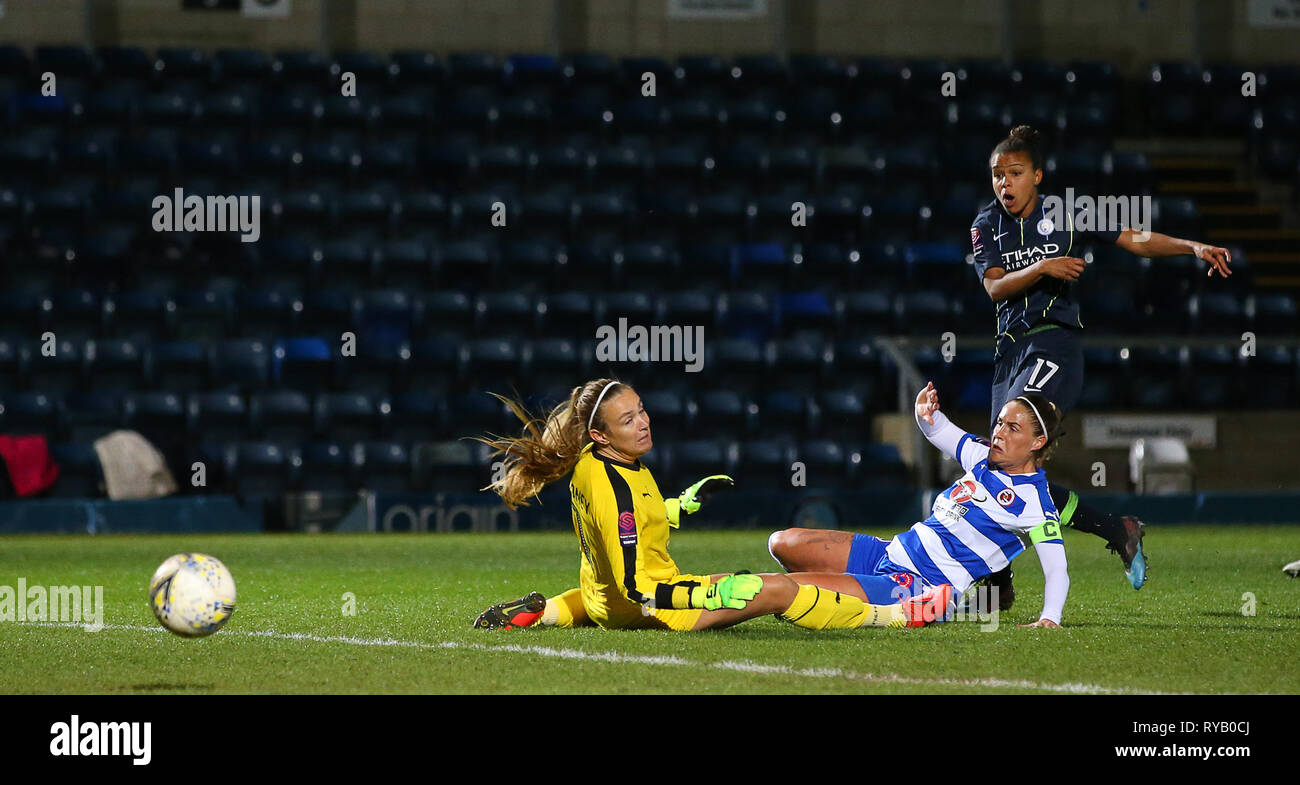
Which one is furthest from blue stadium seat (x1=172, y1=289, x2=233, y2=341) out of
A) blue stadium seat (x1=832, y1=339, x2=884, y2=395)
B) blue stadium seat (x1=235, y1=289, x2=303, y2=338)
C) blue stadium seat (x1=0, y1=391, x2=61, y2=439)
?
blue stadium seat (x1=832, y1=339, x2=884, y2=395)

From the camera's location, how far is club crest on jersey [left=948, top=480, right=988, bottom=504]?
605 cm

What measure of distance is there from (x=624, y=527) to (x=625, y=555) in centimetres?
10

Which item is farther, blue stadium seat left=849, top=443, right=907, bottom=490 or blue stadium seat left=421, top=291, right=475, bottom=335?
blue stadium seat left=421, top=291, right=475, bottom=335

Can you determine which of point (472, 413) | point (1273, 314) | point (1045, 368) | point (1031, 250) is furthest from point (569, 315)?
point (1045, 368)

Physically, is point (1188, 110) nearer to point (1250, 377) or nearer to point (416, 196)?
point (1250, 377)

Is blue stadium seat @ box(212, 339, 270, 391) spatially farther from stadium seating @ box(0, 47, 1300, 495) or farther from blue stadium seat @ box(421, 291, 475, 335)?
blue stadium seat @ box(421, 291, 475, 335)

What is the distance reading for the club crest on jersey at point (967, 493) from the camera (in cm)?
605

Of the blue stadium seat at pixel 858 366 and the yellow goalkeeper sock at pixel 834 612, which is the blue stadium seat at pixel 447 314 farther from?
the yellow goalkeeper sock at pixel 834 612

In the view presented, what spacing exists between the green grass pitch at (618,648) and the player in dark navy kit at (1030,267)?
3.49 ft

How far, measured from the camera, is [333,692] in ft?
14.4

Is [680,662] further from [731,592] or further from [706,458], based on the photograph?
[706,458]

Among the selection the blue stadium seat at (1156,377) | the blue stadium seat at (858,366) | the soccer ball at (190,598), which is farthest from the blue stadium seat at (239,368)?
the soccer ball at (190,598)

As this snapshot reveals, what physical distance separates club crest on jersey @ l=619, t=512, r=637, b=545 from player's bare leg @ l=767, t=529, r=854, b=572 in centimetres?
103

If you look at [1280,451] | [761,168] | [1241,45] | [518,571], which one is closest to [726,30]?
[761,168]
